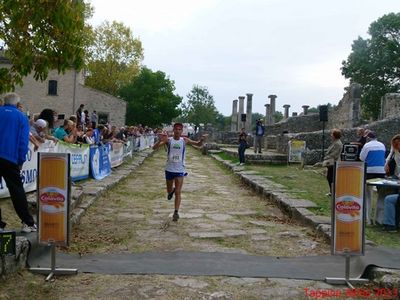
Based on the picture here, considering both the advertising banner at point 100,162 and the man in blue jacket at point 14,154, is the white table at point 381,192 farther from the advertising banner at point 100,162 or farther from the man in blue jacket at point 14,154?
the advertising banner at point 100,162

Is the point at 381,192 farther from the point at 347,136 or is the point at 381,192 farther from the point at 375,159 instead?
the point at 347,136

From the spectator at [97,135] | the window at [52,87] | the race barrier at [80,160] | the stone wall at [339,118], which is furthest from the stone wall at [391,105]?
the window at [52,87]

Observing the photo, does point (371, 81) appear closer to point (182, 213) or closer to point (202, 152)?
point (202, 152)

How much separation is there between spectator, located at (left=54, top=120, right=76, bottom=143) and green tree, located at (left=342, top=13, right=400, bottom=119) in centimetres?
4086

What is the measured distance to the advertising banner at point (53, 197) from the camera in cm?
498

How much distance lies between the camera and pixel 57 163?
196 inches

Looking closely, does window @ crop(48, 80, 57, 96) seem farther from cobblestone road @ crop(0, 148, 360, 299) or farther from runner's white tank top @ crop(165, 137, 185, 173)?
runner's white tank top @ crop(165, 137, 185, 173)

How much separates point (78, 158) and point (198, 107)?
196 ft

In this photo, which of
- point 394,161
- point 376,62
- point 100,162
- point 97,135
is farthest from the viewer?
point 376,62

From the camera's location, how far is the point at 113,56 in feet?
183

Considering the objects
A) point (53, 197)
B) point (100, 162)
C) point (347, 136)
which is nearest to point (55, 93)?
point (347, 136)

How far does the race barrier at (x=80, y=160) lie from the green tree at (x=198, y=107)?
5230cm

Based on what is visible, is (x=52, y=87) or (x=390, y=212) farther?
(x=52, y=87)

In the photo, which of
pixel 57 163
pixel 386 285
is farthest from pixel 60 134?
pixel 386 285
